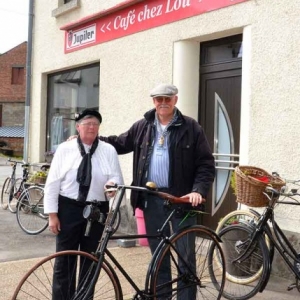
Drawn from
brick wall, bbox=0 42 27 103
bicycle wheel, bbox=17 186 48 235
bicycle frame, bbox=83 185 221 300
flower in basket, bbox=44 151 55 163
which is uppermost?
brick wall, bbox=0 42 27 103

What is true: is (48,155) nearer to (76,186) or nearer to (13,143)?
(76,186)

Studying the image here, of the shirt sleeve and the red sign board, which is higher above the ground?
the red sign board

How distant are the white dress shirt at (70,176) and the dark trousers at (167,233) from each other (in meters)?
0.37

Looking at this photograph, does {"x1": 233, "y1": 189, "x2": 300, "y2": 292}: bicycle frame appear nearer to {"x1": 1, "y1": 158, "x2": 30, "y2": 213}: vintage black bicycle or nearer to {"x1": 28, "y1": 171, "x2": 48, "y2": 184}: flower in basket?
{"x1": 28, "y1": 171, "x2": 48, "y2": 184}: flower in basket

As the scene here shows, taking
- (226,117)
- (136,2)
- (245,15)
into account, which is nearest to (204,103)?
(226,117)

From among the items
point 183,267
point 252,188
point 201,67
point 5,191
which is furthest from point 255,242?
point 5,191

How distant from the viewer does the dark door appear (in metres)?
5.86

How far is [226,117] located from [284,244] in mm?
2160

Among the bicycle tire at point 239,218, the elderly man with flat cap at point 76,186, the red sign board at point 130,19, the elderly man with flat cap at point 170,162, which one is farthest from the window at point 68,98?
the elderly man with flat cap at point 76,186

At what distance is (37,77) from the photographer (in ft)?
31.5

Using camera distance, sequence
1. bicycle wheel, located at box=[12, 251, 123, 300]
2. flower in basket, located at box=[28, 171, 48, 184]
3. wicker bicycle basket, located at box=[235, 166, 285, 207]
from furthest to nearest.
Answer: flower in basket, located at box=[28, 171, 48, 184] → wicker bicycle basket, located at box=[235, 166, 285, 207] → bicycle wheel, located at box=[12, 251, 123, 300]

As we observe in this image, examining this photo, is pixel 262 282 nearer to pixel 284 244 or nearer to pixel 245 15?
pixel 284 244

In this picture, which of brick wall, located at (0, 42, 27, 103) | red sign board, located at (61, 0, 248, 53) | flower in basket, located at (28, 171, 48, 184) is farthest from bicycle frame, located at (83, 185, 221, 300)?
brick wall, located at (0, 42, 27, 103)

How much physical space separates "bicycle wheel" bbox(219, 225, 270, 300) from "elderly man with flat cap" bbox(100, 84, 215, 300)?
2.18 ft
